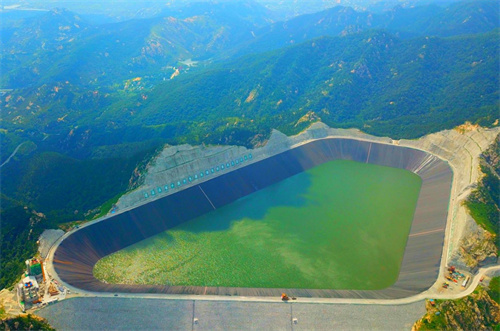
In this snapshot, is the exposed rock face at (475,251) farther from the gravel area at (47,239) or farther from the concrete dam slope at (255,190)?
the gravel area at (47,239)

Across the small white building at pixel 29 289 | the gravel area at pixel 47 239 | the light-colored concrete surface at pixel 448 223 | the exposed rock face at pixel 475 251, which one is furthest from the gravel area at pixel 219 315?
the gravel area at pixel 47 239

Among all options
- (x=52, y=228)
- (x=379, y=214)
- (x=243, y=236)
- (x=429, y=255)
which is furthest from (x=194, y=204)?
(x=429, y=255)

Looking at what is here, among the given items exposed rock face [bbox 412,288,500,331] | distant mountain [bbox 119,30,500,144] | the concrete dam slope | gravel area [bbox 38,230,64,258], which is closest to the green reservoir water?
the concrete dam slope

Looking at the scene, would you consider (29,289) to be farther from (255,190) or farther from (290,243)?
(255,190)

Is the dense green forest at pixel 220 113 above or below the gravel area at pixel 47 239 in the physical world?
above

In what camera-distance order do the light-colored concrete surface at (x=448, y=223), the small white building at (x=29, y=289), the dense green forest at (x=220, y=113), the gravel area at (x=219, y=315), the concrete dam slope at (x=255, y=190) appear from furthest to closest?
the dense green forest at (x=220, y=113), the concrete dam slope at (x=255, y=190), the small white building at (x=29, y=289), the light-colored concrete surface at (x=448, y=223), the gravel area at (x=219, y=315)

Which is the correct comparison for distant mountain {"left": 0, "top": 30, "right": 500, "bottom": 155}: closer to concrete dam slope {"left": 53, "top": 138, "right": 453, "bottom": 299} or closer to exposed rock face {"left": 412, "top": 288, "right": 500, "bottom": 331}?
concrete dam slope {"left": 53, "top": 138, "right": 453, "bottom": 299}
